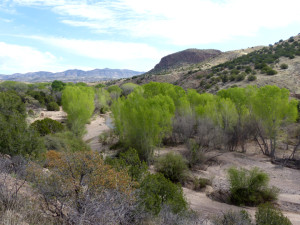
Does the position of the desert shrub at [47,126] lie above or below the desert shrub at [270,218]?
above

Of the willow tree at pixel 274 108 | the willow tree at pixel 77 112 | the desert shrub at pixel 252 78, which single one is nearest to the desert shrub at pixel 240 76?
the desert shrub at pixel 252 78

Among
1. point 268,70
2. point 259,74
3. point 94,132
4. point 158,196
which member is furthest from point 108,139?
point 268,70

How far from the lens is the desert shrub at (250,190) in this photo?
431 inches

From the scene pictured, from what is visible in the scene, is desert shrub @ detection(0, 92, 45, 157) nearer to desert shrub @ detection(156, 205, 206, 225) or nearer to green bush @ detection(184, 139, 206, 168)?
desert shrub @ detection(156, 205, 206, 225)

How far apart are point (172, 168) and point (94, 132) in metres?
17.6

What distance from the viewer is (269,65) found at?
4006 centimetres

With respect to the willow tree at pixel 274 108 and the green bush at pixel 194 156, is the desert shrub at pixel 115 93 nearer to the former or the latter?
the green bush at pixel 194 156

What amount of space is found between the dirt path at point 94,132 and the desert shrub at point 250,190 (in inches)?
513

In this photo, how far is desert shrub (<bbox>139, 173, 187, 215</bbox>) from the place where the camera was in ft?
23.9

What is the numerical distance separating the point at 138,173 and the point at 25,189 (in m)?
4.17

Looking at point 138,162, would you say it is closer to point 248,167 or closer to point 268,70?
point 248,167

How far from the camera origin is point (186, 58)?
105 meters

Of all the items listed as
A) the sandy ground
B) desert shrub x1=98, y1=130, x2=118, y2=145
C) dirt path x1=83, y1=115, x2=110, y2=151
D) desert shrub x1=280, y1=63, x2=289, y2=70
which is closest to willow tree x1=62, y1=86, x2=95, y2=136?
dirt path x1=83, y1=115, x2=110, y2=151

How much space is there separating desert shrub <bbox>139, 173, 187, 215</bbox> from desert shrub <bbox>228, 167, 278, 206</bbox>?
424 cm
